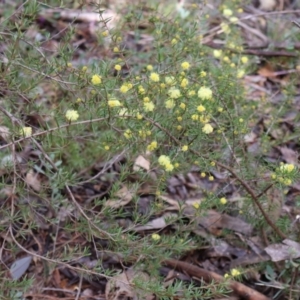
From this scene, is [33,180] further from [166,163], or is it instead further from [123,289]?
[166,163]

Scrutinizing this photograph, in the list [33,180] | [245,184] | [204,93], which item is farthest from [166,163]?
[33,180]

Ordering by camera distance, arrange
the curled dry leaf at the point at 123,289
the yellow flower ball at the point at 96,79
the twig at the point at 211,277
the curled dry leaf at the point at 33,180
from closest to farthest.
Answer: the yellow flower ball at the point at 96,79, the curled dry leaf at the point at 123,289, the twig at the point at 211,277, the curled dry leaf at the point at 33,180

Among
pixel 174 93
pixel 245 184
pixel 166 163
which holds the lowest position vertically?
pixel 245 184

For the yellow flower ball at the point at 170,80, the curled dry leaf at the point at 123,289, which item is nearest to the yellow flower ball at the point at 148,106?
the yellow flower ball at the point at 170,80

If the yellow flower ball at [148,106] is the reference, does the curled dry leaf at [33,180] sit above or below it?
below

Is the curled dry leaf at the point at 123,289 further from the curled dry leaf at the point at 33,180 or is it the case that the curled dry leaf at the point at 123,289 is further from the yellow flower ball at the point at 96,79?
the yellow flower ball at the point at 96,79

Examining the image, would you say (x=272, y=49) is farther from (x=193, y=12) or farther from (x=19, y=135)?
(x=19, y=135)

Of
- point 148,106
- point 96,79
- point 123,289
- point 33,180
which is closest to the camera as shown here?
point 96,79

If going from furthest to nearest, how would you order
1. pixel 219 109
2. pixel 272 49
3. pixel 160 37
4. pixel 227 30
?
1. pixel 272 49
2. pixel 227 30
3. pixel 160 37
4. pixel 219 109

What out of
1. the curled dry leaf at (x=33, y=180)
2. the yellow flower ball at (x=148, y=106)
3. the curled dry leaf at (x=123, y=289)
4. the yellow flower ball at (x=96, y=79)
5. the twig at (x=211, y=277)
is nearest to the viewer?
the yellow flower ball at (x=96, y=79)

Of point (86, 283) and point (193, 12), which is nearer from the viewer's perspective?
point (86, 283)

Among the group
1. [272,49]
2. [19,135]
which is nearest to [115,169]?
[19,135]
